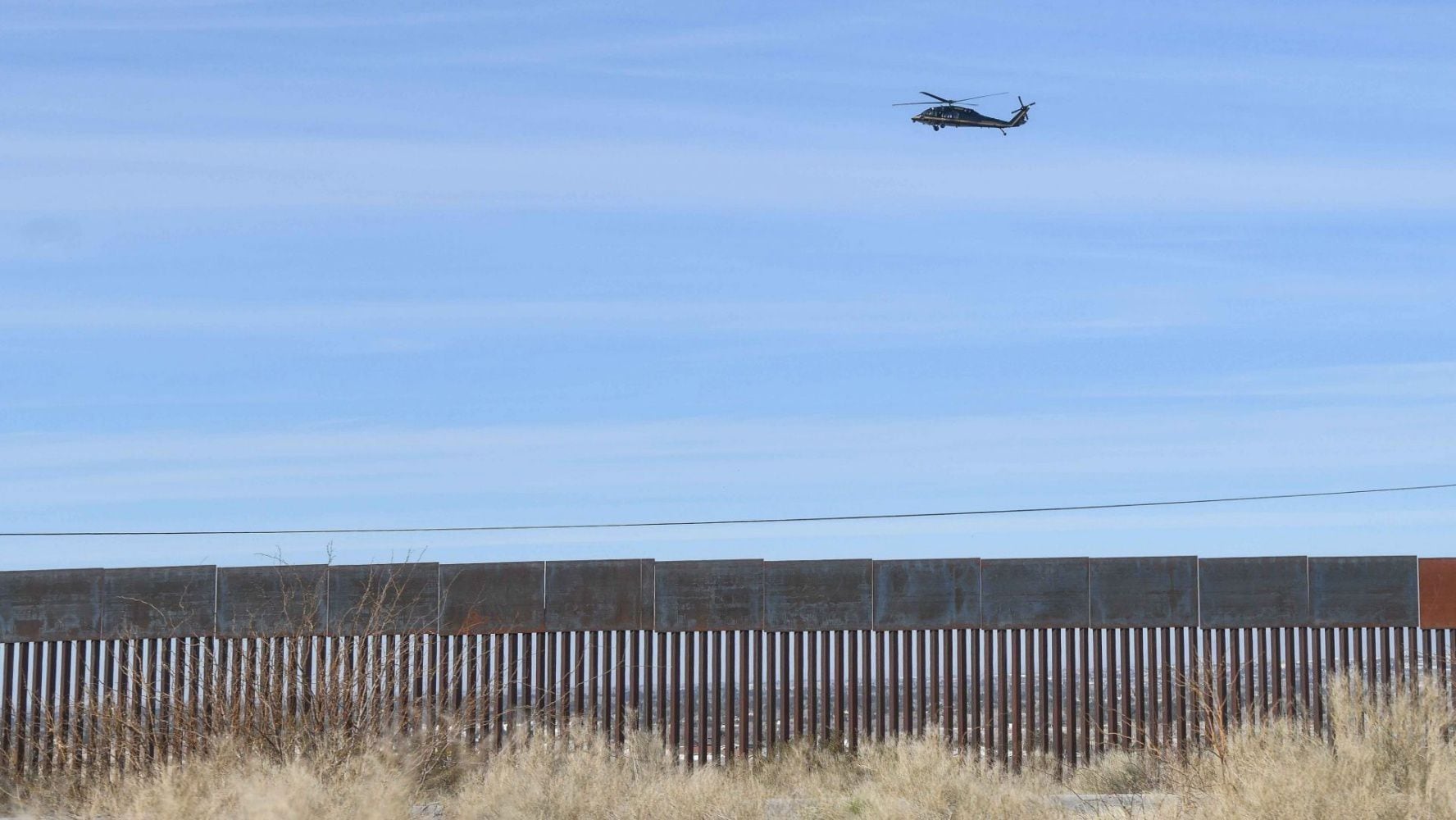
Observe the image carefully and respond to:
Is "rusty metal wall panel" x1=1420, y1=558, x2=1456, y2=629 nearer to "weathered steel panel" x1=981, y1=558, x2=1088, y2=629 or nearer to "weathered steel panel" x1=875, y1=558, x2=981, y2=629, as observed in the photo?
"weathered steel panel" x1=981, y1=558, x2=1088, y2=629

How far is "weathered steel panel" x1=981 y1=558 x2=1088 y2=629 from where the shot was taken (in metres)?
20.9

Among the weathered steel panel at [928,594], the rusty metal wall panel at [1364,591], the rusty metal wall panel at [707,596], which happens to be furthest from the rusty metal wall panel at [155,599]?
the rusty metal wall panel at [1364,591]


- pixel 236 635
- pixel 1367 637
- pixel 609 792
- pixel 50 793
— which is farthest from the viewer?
pixel 1367 637

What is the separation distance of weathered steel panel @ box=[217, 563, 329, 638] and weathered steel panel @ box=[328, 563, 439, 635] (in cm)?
18

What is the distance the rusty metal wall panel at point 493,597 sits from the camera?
20.4 metres

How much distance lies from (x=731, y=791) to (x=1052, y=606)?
7.39m

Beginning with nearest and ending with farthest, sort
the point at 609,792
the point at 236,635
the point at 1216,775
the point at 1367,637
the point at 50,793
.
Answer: the point at 1216,775
the point at 609,792
the point at 50,793
the point at 236,635
the point at 1367,637

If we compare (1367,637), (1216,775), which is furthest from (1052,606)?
(1216,775)

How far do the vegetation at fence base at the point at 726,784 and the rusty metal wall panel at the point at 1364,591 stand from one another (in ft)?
10.3

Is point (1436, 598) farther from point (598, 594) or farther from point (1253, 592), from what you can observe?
point (598, 594)

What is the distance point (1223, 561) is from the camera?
21.1 m

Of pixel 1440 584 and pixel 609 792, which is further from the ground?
pixel 1440 584

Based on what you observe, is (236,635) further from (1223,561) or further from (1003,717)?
(1223,561)

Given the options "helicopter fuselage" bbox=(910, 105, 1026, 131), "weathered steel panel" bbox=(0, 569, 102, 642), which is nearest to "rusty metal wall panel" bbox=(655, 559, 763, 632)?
"weathered steel panel" bbox=(0, 569, 102, 642)
